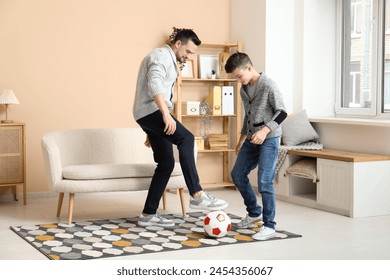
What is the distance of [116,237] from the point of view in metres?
4.62

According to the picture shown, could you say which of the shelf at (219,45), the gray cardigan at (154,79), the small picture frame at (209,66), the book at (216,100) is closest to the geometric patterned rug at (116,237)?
the gray cardigan at (154,79)

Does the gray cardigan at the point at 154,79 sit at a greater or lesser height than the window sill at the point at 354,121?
greater


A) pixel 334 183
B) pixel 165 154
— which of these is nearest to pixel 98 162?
pixel 165 154

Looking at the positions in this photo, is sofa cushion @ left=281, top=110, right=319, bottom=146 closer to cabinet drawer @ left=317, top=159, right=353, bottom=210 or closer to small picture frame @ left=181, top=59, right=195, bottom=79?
cabinet drawer @ left=317, top=159, right=353, bottom=210

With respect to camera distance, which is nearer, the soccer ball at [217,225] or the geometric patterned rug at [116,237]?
the geometric patterned rug at [116,237]

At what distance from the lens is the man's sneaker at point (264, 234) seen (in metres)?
4.55

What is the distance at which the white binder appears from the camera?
6965mm

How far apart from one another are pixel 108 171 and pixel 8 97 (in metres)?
1.38

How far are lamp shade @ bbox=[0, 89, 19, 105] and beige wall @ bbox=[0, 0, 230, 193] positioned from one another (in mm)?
274

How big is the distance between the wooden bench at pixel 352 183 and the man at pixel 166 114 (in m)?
1.23

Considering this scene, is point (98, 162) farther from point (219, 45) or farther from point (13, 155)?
point (219, 45)

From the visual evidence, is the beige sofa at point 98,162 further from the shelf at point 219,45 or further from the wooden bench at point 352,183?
the shelf at point 219,45

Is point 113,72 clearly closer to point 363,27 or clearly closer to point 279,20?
point 279,20

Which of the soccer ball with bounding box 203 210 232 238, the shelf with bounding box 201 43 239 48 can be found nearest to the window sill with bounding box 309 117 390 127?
the shelf with bounding box 201 43 239 48
